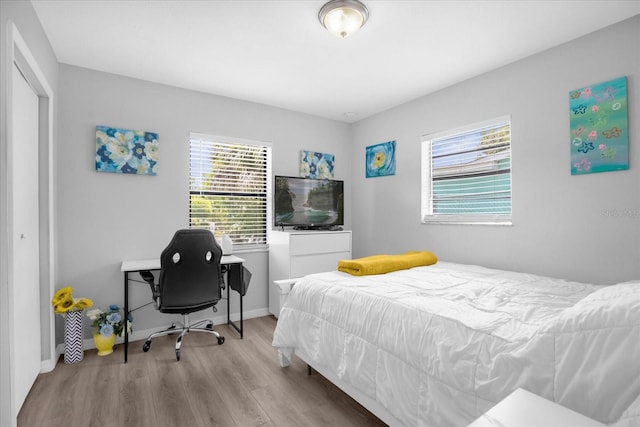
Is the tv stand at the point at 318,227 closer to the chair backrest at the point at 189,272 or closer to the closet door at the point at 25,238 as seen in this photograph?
the chair backrest at the point at 189,272

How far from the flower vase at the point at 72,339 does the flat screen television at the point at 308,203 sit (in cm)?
203

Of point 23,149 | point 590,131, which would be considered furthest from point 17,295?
point 590,131

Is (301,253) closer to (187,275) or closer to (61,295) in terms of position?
(187,275)

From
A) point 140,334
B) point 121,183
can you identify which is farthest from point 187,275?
point 121,183

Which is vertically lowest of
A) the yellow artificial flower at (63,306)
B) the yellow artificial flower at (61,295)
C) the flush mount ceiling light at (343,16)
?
the yellow artificial flower at (63,306)

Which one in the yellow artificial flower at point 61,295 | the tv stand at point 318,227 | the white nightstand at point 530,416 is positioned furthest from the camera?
the tv stand at point 318,227

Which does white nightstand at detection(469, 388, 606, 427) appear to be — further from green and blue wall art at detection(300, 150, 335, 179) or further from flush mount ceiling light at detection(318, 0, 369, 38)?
green and blue wall art at detection(300, 150, 335, 179)

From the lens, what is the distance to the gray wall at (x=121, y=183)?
114 inches

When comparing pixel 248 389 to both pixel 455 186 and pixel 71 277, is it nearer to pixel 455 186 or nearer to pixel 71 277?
pixel 71 277

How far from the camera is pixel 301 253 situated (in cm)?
361

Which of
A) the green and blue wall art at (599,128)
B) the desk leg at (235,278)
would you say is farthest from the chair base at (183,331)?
the green and blue wall art at (599,128)

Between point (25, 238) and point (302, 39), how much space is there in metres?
2.37

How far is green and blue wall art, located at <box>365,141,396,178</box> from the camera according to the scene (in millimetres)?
4059

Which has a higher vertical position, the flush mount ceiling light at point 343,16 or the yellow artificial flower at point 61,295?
the flush mount ceiling light at point 343,16
